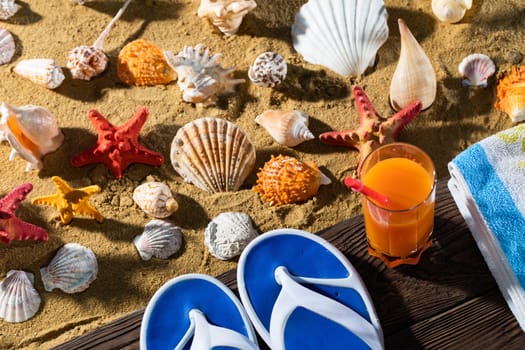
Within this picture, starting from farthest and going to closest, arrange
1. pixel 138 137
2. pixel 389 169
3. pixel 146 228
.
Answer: pixel 138 137 < pixel 146 228 < pixel 389 169

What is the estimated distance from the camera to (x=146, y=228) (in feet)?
5.68

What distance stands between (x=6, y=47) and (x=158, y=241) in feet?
2.49

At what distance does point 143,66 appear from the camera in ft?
6.19

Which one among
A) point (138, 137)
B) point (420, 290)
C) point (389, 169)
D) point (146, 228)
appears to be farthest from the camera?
point (138, 137)

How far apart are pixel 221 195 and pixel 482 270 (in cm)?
68

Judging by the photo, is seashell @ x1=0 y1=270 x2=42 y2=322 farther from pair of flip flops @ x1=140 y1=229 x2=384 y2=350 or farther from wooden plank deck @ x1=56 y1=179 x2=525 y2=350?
pair of flip flops @ x1=140 y1=229 x2=384 y2=350

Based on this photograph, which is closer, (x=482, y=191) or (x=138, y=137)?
(x=482, y=191)

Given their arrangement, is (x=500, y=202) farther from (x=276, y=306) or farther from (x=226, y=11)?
(x=226, y=11)

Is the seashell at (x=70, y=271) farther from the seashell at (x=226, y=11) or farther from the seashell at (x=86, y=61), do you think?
the seashell at (x=226, y=11)

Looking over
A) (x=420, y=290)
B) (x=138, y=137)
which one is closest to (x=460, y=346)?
(x=420, y=290)

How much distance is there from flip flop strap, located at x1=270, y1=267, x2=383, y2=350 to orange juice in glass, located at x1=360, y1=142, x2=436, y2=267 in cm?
18

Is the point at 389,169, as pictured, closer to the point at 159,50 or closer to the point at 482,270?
the point at 482,270

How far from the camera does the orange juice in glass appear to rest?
135 centimetres

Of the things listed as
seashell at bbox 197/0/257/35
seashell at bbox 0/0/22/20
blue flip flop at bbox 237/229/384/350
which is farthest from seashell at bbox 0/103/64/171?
blue flip flop at bbox 237/229/384/350
